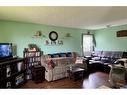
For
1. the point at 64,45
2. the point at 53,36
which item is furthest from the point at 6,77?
the point at 64,45

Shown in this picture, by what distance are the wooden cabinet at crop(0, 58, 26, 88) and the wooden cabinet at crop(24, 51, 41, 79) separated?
27cm

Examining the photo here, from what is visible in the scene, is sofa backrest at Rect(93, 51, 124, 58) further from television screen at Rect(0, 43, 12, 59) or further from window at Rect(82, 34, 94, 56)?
television screen at Rect(0, 43, 12, 59)

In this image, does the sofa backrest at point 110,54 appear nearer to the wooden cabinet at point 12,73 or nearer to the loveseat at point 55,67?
the loveseat at point 55,67

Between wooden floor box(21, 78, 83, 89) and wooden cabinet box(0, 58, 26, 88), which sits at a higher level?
wooden cabinet box(0, 58, 26, 88)

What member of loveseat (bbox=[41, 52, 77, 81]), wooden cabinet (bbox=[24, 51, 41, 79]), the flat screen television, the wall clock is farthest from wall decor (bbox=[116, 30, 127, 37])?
the flat screen television

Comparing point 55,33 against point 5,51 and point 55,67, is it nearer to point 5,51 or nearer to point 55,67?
point 55,67

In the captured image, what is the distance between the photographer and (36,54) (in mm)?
3879

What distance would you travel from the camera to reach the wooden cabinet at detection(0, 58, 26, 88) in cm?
264

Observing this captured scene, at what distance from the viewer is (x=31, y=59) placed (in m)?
3.77

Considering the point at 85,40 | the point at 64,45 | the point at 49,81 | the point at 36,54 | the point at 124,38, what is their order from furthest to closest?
1. the point at 85,40
2. the point at 64,45
3. the point at 124,38
4. the point at 36,54
5. the point at 49,81

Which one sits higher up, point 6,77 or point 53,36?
point 53,36
